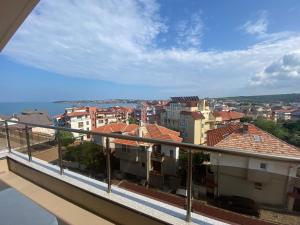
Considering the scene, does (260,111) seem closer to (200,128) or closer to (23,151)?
(200,128)

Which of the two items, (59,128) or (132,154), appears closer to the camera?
(132,154)

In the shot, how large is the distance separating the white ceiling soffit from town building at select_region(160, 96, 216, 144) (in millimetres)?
28203

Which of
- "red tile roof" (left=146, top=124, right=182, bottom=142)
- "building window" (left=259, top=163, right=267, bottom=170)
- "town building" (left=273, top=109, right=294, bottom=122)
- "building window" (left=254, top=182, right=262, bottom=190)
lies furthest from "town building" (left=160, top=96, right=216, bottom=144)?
"building window" (left=259, top=163, right=267, bottom=170)

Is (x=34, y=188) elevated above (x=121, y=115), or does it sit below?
above

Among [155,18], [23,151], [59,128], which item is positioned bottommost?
[23,151]

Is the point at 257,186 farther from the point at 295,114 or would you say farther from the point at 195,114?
the point at 295,114

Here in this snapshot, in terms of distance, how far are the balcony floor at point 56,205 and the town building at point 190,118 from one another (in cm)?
2714

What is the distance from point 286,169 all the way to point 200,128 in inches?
1281

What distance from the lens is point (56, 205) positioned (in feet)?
8.25

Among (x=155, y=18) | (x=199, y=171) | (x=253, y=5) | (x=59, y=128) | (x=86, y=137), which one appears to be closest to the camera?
(x=199, y=171)

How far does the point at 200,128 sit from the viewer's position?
1297 inches

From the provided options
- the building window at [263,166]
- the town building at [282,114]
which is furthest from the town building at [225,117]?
the building window at [263,166]

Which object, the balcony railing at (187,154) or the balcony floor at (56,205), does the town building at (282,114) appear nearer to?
the balcony railing at (187,154)

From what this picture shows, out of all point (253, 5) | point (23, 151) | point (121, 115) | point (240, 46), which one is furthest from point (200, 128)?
point (23, 151)
